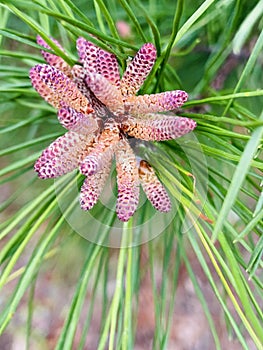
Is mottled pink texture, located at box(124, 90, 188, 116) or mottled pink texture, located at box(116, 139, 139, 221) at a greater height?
mottled pink texture, located at box(124, 90, 188, 116)

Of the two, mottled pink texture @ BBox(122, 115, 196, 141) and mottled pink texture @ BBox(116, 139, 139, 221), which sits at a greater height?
mottled pink texture @ BBox(122, 115, 196, 141)

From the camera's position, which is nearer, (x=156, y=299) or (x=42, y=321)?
(x=156, y=299)

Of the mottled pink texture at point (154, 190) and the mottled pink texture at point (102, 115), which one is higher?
the mottled pink texture at point (102, 115)

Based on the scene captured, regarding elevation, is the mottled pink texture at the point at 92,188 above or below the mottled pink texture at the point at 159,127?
below

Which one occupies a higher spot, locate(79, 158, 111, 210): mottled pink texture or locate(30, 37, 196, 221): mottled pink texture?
locate(30, 37, 196, 221): mottled pink texture

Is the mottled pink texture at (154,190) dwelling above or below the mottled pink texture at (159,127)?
below

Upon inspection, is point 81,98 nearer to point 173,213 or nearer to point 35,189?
point 173,213

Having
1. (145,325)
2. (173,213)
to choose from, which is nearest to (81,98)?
(173,213)

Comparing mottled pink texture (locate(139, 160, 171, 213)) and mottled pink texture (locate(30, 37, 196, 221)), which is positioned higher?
mottled pink texture (locate(30, 37, 196, 221))
